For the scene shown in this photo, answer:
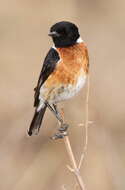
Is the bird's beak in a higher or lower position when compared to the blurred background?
higher

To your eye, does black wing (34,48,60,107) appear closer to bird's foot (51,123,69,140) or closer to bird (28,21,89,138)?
bird (28,21,89,138)

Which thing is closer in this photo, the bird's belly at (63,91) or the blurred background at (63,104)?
the bird's belly at (63,91)

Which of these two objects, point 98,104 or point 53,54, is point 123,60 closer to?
point 98,104

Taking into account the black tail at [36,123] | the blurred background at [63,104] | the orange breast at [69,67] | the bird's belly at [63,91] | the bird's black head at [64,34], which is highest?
the bird's black head at [64,34]

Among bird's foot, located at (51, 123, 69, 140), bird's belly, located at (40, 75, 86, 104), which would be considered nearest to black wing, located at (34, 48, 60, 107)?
bird's belly, located at (40, 75, 86, 104)

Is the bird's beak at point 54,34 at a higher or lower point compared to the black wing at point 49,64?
higher

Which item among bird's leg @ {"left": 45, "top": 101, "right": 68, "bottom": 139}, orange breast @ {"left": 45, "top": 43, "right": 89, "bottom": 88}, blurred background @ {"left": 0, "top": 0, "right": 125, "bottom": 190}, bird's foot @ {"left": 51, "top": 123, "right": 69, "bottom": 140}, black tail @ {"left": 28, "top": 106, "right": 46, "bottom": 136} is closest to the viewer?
bird's foot @ {"left": 51, "top": 123, "right": 69, "bottom": 140}

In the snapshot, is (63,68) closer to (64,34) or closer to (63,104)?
(64,34)

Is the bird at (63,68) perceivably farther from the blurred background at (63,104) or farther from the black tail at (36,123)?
the blurred background at (63,104)

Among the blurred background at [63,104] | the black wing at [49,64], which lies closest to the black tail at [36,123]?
the black wing at [49,64]
